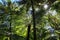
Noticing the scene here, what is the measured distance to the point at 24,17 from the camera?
21.5 meters

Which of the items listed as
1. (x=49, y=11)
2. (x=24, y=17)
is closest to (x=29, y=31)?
(x=24, y=17)

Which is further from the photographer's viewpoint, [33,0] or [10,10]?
[10,10]

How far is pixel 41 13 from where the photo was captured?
65.1 feet

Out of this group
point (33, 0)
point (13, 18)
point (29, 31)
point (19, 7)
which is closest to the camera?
point (33, 0)

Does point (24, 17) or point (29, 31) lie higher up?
point (24, 17)

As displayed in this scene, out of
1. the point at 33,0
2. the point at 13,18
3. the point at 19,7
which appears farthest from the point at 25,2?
the point at 13,18

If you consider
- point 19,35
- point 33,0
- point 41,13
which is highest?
point 33,0

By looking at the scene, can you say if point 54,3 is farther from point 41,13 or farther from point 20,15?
point 20,15

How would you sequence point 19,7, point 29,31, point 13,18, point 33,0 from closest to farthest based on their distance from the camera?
point 33,0
point 29,31
point 19,7
point 13,18

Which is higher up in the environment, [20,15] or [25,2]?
[25,2]

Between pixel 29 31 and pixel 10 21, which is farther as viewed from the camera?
pixel 10 21

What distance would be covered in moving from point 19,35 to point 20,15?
10.0 feet

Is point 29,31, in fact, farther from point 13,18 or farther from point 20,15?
point 13,18

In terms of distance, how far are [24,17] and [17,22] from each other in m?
3.37
